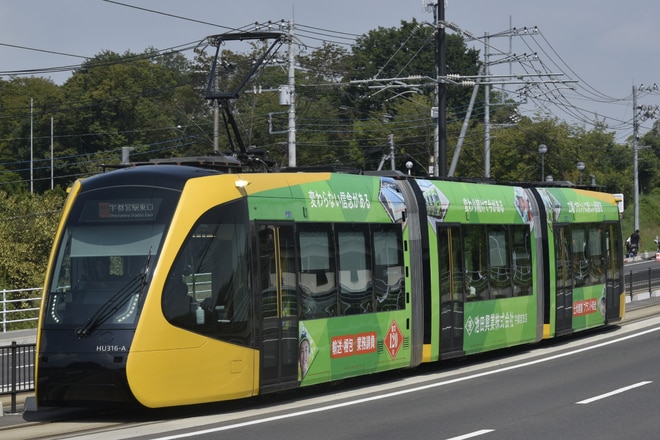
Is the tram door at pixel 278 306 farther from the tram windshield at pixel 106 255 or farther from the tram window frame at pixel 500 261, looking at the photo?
the tram window frame at pixel 500 261

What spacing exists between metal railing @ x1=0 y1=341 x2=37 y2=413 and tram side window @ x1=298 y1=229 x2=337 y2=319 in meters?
4.17

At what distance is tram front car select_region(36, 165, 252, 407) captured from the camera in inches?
549

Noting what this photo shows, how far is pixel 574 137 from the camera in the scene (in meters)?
86.5

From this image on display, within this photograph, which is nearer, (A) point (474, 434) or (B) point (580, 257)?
(A) point (474, 434)

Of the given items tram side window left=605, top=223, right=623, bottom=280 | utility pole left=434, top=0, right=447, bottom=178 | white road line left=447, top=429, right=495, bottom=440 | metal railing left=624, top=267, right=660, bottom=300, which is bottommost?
white road line left=447, top=429, right=495, bottom=440

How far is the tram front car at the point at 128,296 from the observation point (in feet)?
45.8

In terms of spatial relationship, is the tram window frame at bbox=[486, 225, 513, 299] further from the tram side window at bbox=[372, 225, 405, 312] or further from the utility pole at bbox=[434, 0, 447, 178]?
the utility pole at bbox=[434, 0, 447, 178]

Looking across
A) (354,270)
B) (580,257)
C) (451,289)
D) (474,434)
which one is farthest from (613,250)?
(474,434)

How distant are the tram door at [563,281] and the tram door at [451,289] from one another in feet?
15.3

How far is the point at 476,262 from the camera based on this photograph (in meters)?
21.3

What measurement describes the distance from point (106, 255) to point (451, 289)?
7.58 m

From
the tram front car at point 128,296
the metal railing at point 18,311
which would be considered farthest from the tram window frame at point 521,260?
the metal railing at point 18,311

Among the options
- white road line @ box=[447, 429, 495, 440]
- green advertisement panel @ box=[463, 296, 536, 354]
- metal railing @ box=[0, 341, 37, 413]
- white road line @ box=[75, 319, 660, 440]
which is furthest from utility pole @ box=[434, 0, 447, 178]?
white road line @ box=[447, 429, 495, 440]

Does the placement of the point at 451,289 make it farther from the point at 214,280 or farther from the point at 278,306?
the point at 214,280
